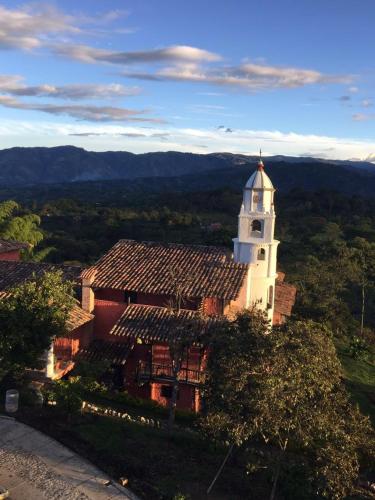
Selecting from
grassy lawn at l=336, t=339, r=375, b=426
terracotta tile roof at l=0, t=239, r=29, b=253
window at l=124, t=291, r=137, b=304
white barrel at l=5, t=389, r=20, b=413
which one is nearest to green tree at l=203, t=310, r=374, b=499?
white barrel at l=5, t=389, r=20, b=413

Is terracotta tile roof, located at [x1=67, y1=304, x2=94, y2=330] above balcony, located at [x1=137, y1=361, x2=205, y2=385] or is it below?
above

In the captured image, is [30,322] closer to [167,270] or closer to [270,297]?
[167,270]

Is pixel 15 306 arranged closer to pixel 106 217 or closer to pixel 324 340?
pixel 324 340

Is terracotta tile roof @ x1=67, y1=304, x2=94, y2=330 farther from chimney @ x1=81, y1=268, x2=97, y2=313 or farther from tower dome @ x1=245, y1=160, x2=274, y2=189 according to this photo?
tower dome @ x1=245, y1=160, x2=274, y2=189

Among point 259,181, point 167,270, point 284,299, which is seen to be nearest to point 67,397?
point 167,270

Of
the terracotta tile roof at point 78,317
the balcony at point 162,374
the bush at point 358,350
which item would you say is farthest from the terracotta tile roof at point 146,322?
the bush at point 358,350

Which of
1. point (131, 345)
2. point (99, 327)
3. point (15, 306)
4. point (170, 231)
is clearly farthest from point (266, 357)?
point (170, 231)

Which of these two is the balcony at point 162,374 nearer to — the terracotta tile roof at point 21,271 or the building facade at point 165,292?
the building facade at point 165,292
